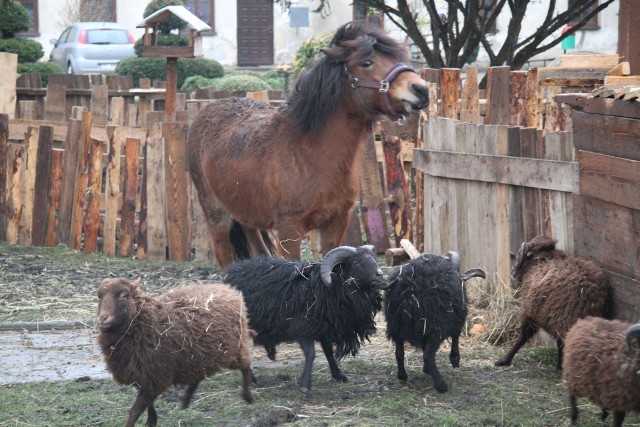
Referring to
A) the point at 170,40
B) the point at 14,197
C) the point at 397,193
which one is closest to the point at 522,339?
the point at 397,193

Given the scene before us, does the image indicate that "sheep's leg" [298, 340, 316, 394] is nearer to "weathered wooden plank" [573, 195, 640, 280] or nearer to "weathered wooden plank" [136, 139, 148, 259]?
"weathered wooden plank" [573, 195, 640, 280]

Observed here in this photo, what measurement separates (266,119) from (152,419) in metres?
3.68

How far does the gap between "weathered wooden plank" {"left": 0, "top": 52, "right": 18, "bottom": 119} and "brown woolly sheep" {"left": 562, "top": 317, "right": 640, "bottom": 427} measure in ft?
44.0

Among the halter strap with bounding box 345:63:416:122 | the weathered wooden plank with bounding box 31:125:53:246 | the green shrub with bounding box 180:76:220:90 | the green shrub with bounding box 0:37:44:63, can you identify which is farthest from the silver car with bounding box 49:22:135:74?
the halter strap with bounding box 345:63:416:122

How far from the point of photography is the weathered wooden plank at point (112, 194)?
1174cm

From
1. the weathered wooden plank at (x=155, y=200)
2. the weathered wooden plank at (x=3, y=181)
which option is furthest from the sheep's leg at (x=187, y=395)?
the weathered wooden plank at (x=3, y=181)

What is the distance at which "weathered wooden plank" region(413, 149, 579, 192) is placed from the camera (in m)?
7.24

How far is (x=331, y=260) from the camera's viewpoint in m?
6.79

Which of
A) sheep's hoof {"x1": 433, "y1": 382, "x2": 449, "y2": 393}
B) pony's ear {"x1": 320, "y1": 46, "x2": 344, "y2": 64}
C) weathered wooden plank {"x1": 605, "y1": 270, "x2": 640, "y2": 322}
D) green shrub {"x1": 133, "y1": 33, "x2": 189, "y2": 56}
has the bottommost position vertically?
sheep's hoof {"x1": 433, "y1": 382, "x2": 449, "y2": 393}

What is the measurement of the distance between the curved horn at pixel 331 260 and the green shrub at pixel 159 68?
22.6 metres

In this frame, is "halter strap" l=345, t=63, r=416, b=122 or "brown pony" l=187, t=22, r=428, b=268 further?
"brown pony" l=187, t=22, r=428, b=268

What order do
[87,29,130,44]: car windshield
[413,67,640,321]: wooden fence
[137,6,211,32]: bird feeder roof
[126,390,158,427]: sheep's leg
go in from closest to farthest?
1. [126,390,158,427]: sheep's leg
2. [413,67,640,321]: wooden fence
3. [137,6,211,32]: bird feeder roof
4. [87,29,130,44]: car windshield

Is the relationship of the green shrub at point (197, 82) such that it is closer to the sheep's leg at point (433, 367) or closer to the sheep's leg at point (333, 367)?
the sheep's leg at point (333, 367)

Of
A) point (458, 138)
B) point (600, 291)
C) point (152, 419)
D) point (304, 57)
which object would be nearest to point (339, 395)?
point (152, 419)
